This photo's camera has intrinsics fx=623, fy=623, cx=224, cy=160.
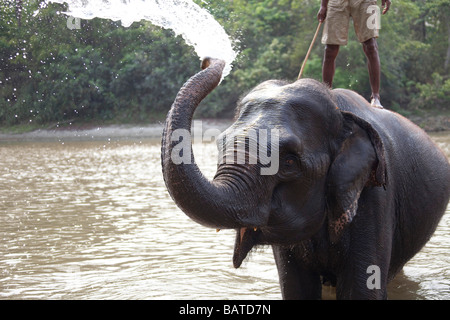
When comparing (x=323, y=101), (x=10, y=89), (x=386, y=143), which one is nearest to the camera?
(x=323, y=101)

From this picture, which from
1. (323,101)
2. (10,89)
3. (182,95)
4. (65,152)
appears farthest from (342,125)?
(10,89)

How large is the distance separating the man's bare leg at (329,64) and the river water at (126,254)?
1546 mm

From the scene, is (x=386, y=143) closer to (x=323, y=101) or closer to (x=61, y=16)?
(x=323, y=101)

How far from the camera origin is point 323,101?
326 cm

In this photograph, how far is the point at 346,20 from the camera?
511cm

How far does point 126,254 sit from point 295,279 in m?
2.87

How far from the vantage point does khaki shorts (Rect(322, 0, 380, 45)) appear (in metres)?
5.04

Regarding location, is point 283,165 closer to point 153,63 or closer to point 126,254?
point 126,254

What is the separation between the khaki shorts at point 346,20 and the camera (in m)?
5.04

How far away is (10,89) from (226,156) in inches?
1292

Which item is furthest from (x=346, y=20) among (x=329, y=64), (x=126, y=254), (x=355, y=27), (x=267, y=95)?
(x=126, y=254)

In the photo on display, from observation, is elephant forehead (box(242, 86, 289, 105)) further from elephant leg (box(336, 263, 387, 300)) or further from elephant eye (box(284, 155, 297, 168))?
elephant leg (box(336, 263, 387, 300))

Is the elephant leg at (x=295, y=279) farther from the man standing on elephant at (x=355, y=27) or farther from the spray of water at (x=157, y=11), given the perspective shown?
the spray of water at (x=157, y=11)

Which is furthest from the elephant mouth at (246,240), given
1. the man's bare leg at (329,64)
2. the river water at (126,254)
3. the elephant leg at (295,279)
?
the man's bare leg at (329,64)
